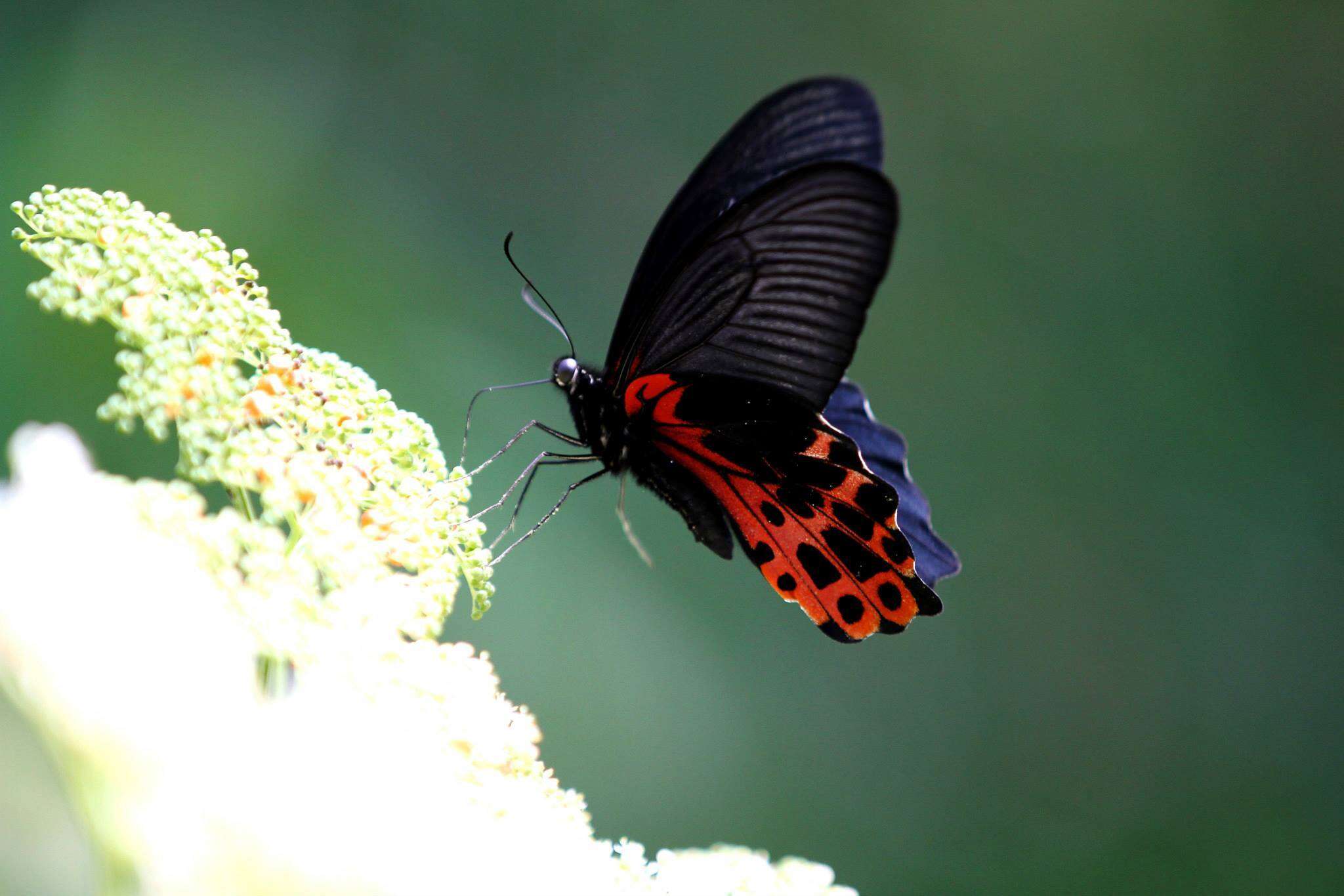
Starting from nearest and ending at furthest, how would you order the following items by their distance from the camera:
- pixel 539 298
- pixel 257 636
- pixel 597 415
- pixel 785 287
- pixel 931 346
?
1. pixel 257 636
2. pixel 785 287
3. pixel 597 415
4. pixel 539 298
5. pixel 931 346

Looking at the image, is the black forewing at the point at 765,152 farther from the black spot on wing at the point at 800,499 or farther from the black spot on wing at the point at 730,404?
the black spot on wing at the point at 800,499

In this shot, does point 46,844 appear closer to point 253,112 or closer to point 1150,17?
point 253,112

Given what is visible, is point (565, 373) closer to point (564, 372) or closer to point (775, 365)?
point (564, 372)

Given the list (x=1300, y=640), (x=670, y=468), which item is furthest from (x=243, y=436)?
(x=1300, y=640)

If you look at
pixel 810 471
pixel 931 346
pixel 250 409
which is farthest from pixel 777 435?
pixel 931 346

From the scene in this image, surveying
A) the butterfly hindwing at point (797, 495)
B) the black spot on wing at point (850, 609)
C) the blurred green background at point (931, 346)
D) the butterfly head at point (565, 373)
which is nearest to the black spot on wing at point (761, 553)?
the butterfly hindwing at point (797, 495)

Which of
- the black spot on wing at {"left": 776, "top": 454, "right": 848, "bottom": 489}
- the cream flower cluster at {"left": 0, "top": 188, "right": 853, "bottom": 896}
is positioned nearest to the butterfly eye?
the black spot on wing at {"left": 776, "top": 454, "right": 848, "bottom": 489}
